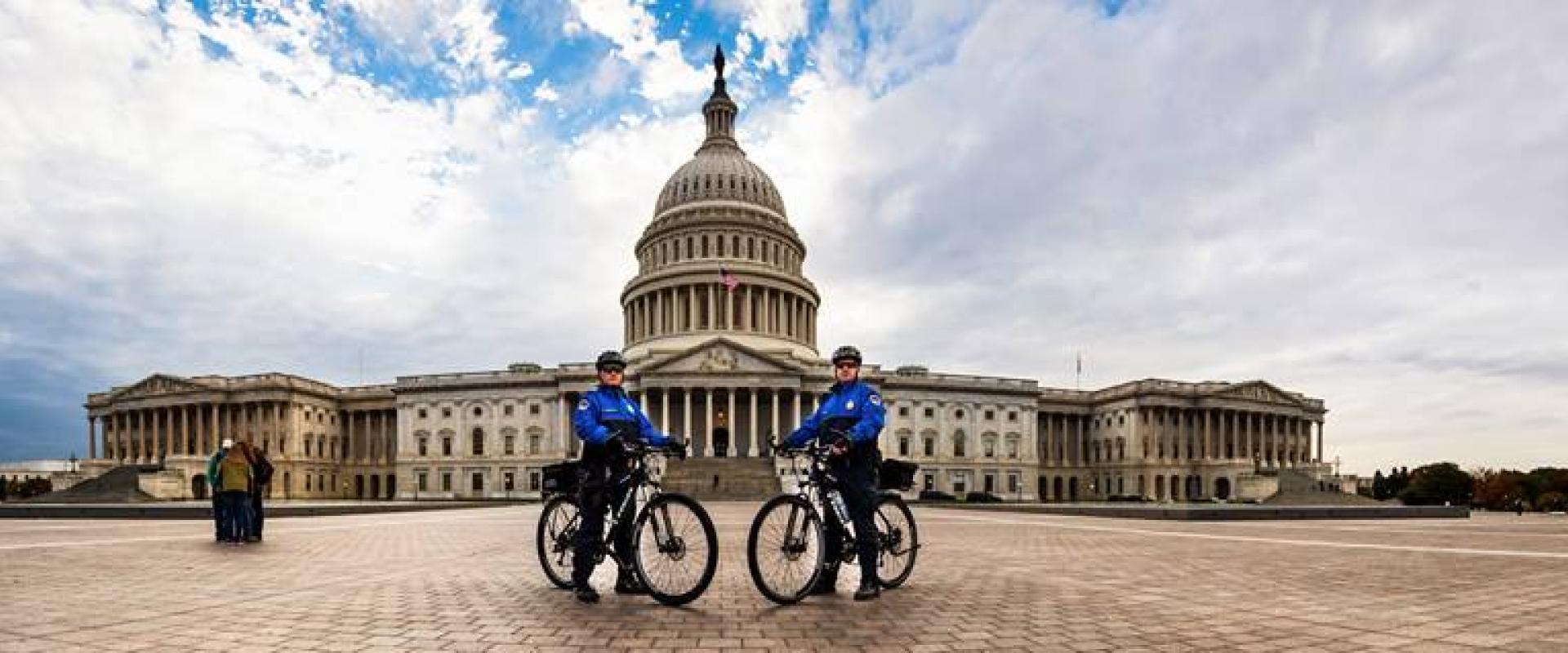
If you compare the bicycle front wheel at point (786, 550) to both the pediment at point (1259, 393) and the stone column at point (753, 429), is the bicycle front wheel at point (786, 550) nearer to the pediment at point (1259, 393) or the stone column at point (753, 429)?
the stone column at point (753, 429)

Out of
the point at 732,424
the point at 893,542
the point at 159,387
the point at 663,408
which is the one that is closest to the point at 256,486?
the point at 893,542

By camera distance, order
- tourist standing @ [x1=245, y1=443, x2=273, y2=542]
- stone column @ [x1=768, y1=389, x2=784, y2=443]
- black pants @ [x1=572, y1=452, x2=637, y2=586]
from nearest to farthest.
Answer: black pants @ [x1=572, y1=452, x2=637, y2=586], tourist standing @ [x1=245, y1=443, x2=273, y2=542], stone column @ [x1=768, y1=389, x2=784, y2=443]

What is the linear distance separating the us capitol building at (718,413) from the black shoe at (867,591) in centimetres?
6715

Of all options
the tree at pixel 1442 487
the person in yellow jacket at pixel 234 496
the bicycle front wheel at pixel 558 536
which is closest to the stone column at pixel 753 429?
the tree at pixel 1442 487

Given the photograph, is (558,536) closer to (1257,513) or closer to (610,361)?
(610,361)

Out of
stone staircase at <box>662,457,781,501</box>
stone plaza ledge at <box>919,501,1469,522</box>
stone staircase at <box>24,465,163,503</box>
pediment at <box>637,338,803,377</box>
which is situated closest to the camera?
stone plaza ledge at <box>919,501,1469,522</box>

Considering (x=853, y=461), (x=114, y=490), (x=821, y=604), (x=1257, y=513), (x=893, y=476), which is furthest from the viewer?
(x=114, y=490)

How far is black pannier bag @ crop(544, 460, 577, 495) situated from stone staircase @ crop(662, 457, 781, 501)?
1716 inches

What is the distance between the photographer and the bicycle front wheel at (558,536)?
8.89m

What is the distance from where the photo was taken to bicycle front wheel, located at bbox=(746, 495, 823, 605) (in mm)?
8094

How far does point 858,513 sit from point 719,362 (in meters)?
67.9

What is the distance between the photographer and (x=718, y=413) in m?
80.0

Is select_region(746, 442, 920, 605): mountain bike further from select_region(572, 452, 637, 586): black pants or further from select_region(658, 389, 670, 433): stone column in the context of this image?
select_region(658, 389, 670, 433): stone column

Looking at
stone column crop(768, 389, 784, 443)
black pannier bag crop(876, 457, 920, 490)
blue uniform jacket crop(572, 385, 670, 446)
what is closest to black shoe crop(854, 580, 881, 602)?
black pannier bag crop(876, 457, 920, 490)
